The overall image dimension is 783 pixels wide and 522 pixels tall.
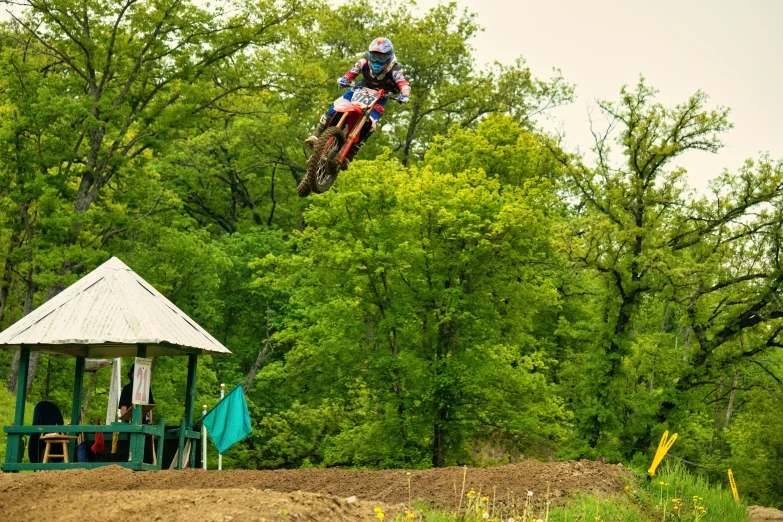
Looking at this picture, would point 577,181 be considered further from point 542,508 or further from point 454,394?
point 542,508

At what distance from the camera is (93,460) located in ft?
58.6

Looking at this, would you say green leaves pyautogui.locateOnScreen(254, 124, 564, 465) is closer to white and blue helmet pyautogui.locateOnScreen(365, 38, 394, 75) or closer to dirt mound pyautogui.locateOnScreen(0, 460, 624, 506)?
dirt mound pyautogui.locateOnScreen(0, 460, 624, 506)

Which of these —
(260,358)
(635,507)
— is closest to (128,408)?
(635,507)

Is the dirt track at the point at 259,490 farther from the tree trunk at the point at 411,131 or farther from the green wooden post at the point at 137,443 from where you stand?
the tree trunk at the point at 411,131

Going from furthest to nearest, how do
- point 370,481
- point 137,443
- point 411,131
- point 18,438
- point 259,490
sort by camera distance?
point 411,131
point 18,438
point 137,443
point 370,481
point 259,490

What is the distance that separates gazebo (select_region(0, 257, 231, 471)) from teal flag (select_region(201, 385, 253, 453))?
152 cm

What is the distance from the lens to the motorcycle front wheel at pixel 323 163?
548 inches

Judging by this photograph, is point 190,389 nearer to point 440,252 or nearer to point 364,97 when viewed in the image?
point 364,97

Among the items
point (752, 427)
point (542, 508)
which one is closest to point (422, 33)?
point (752, 427)

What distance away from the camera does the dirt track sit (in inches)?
358

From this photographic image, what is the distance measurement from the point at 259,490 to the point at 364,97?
5927 mm

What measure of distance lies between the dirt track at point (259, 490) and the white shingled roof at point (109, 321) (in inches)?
99.7

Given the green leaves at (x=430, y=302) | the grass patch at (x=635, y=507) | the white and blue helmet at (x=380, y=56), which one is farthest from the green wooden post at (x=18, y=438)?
the green leaves at (x=430, y=302)

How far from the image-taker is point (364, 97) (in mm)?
14523
